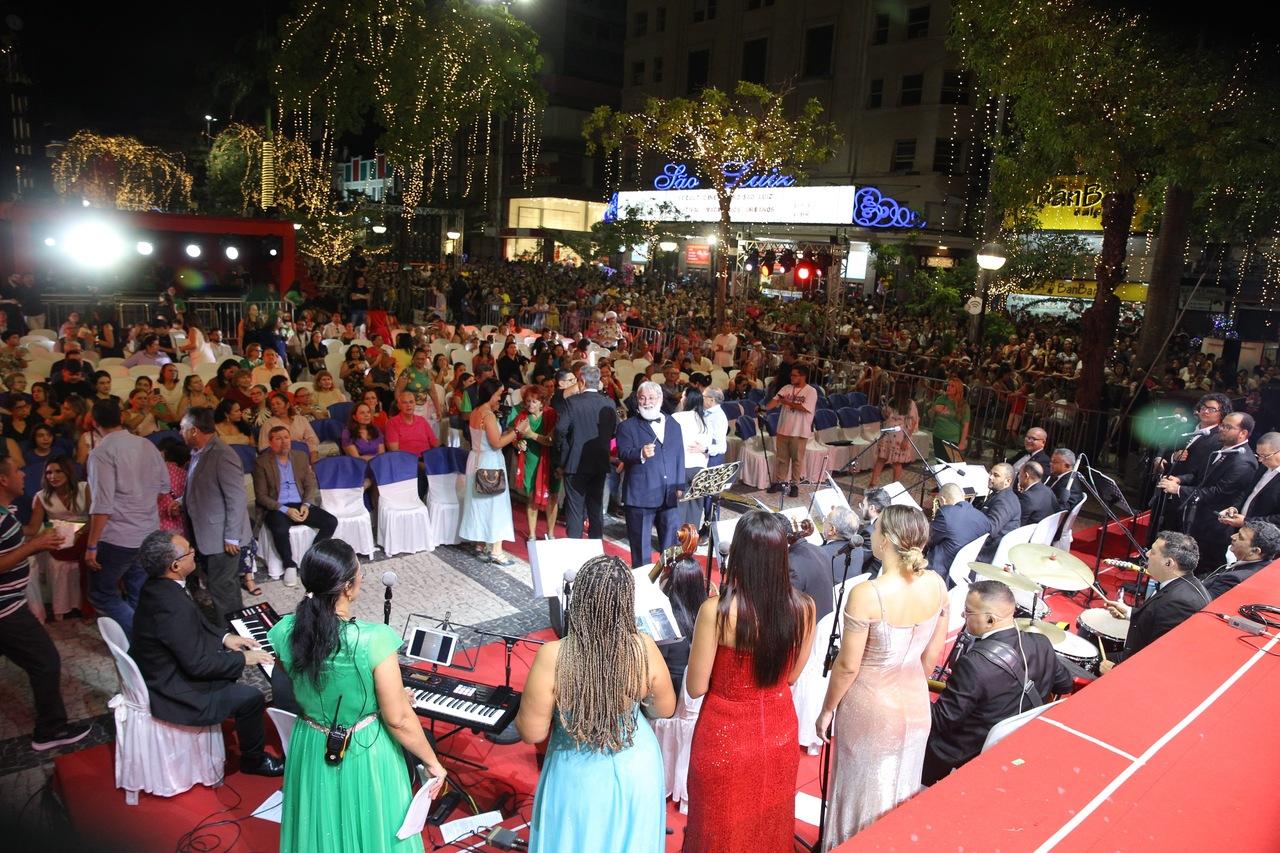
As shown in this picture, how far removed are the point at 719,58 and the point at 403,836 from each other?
36.4 metres

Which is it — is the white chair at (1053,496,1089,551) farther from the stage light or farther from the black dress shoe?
the stage light

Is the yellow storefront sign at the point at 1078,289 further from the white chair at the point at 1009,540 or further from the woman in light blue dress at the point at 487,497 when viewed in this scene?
the woman in light blue dress at the point at 487,497

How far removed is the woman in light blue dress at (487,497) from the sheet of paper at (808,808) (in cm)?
379

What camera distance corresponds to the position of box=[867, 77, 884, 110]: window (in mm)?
29969

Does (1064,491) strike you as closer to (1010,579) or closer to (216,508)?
(1010,579)

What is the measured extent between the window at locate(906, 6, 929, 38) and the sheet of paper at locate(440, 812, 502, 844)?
3046cm

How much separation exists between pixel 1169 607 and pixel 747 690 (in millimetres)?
2992

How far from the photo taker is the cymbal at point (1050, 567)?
15.8 feet

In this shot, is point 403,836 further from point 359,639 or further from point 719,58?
point 719,58

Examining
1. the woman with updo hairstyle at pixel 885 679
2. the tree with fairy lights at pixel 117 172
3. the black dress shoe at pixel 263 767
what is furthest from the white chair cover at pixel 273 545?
the tree with fairy lights at pixel 117 172

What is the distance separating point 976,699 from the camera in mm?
3758

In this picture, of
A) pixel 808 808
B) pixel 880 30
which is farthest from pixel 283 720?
pixel 880 30

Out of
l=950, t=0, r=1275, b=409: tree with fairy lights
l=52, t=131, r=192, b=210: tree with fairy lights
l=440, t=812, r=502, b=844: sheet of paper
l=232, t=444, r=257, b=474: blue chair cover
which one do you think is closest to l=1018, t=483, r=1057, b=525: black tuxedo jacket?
l=440, t=812, r=502, b=844: sheet of paper

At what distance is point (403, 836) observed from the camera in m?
3.09
